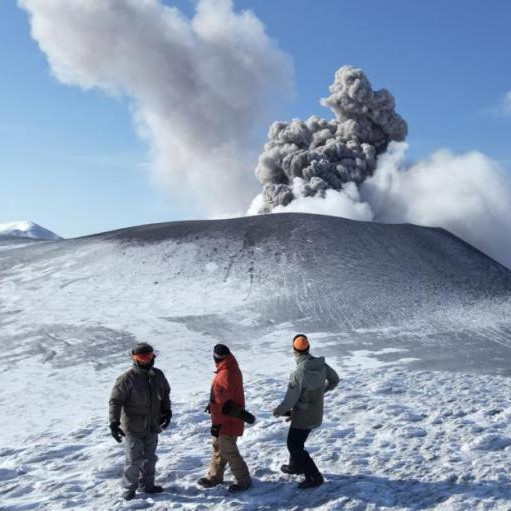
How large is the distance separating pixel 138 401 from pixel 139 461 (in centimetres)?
74

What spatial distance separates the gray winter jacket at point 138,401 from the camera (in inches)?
266

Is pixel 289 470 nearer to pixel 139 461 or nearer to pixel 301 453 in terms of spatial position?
pixel 301 453

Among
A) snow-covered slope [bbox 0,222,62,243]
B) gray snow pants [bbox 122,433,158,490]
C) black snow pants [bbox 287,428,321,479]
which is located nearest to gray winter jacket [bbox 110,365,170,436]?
gray snow pants [bbox 122,433,158,490]

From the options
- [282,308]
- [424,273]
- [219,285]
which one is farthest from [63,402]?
[424,273]

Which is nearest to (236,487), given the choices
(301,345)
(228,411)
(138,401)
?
(228,411)

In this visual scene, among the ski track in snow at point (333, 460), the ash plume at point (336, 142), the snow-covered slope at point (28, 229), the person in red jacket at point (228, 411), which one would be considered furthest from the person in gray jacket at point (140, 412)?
the snow-covered slope at point (28, 229)

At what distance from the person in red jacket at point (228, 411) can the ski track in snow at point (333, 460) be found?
300mm

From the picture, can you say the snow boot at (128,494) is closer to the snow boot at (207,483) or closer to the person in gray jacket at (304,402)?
the snow boot at (207,483)

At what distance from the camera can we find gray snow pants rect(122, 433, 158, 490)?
685 centimetres

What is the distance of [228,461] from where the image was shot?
6.85m

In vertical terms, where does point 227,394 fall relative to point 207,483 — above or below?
above

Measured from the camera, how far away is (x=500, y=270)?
34594mm

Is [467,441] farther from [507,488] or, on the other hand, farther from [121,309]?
[121,309]

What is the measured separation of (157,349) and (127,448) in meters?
11.5
